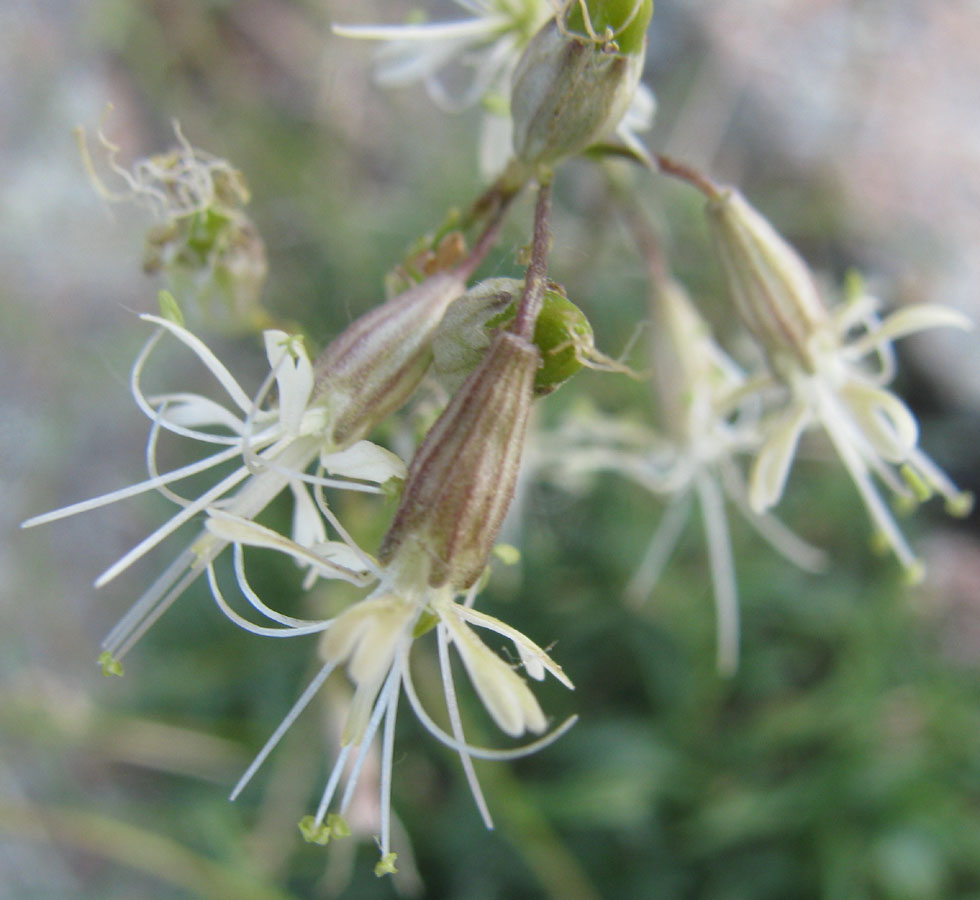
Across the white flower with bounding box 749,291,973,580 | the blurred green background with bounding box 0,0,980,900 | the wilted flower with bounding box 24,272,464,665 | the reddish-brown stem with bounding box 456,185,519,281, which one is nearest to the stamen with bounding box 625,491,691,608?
the blurred green background with bounding box 0,0,980,900

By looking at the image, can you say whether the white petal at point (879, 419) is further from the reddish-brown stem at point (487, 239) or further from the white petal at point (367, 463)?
the white petal at point (367, 463)

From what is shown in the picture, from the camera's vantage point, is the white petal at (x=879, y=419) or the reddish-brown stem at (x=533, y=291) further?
the white petal at (x=879, y=419)

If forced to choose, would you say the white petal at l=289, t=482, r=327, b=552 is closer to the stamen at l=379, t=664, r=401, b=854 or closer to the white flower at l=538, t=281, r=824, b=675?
the stamen at l=379, t=664, r=401, b=854

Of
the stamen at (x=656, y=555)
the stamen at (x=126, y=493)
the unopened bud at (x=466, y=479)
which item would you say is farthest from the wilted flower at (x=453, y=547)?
the stamen at (x=656, y=555)

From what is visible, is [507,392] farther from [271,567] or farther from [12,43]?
[12,43]

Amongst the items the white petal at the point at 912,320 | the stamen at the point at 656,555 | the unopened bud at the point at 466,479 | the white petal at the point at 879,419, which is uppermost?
the stamen at the point at 656,555
